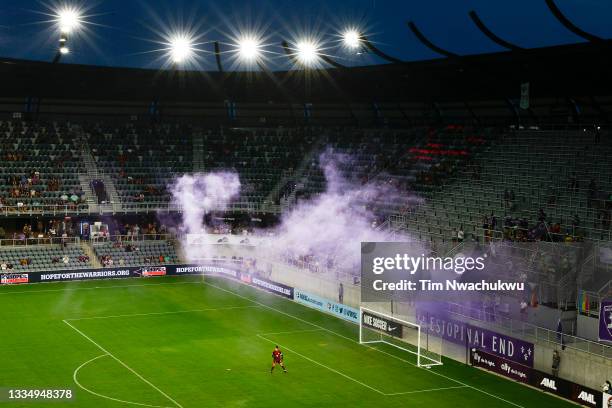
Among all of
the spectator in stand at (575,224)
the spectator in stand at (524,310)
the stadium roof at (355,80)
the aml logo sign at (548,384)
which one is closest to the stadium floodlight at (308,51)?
the stadium roof at (355,80)

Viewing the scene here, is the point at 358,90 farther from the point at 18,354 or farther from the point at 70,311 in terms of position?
the point at 18,354

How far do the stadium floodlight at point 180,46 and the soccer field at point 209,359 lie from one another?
18848mm

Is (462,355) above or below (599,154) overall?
below

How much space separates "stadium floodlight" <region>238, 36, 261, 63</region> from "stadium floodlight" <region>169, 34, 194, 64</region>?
3546mm

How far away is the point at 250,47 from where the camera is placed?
60.2m

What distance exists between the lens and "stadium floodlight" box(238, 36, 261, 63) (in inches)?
2361

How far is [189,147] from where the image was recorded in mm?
66188

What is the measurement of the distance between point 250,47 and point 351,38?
858cm

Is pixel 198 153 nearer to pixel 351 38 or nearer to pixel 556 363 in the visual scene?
pixel 351 38

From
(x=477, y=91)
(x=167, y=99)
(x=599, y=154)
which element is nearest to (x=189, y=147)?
(x=167, y=99)

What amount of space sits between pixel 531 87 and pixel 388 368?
24.6 metres

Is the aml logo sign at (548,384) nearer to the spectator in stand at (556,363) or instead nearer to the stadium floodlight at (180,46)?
the spectator in stand at (556,363)

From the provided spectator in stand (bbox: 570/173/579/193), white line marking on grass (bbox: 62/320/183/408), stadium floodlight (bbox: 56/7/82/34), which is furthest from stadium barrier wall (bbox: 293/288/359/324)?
stadium floodlight (bbox: 56/7/82/34)

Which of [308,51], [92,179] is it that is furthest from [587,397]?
[92,179]
